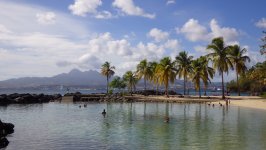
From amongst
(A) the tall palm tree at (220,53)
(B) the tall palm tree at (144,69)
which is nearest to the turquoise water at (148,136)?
(A) the tall palm tree at (220,53)

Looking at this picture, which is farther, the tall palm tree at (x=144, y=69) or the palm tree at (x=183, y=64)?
the tall palm tree at (x=144, y=69)

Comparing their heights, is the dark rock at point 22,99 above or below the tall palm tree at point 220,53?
below

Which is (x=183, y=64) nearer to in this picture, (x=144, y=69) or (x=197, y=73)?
(x=197, y=73)

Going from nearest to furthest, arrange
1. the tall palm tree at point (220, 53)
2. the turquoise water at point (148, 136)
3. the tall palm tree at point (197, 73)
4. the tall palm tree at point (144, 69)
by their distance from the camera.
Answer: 1. the turquoise water at point (148, 136)
2. the tall palm tree at point (220, 53)
3. the tall palm tree at point (197, 73)
4. the tall palm tree at point (144, 69)

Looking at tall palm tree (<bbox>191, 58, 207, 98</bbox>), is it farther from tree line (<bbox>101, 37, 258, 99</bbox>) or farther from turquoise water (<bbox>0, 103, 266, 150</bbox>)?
turquoise water (<bbox>0, 103, 266, 150</bbox>)

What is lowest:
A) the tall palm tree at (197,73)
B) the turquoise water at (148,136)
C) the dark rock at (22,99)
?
the turquoise water at (148,136)

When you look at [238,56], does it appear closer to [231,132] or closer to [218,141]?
[231,132]

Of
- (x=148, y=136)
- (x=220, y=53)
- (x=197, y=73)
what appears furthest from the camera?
(x=197, y=73)

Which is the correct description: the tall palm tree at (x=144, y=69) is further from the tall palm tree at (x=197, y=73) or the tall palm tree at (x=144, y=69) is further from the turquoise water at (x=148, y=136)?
the turquoise water at (x=148, y=136)

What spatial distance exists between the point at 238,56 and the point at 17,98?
209 feet

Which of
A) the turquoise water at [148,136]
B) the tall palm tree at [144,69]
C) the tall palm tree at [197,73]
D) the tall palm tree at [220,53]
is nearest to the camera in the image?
the turquoise water at [148,136]

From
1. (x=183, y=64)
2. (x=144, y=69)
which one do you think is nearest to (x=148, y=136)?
(x=183, y=64)

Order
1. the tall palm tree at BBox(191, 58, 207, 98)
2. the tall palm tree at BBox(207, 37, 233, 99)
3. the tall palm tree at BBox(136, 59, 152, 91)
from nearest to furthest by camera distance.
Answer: the tall palm tree at BBox(207, 37, 233, 99) → the tall palm tree at BBox(191, 58, 207, 98) → the tall palm tree at BBox(136, 59, 152, 91)

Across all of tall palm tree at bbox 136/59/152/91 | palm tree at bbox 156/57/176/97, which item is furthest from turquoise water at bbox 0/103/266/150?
tall palm tree at bbox 136/59/152/91
